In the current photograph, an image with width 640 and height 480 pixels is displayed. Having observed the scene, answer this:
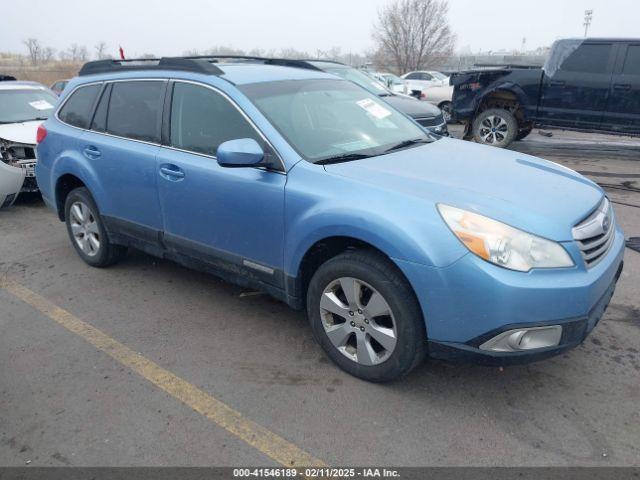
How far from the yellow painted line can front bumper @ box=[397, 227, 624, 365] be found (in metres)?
0.89

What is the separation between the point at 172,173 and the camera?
141 inches

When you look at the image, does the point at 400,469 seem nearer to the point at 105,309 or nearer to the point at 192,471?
the point at 192,471

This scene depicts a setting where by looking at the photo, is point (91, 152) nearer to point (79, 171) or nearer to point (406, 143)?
point (79, 171)

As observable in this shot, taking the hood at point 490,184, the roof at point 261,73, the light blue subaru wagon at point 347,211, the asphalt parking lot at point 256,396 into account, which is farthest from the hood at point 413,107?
the hood at point 490,184

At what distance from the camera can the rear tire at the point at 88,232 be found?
4477mm

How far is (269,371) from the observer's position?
311 centimetres

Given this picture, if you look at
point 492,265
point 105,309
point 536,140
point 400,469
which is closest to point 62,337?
point 105,309

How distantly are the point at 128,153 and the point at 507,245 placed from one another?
112 inches

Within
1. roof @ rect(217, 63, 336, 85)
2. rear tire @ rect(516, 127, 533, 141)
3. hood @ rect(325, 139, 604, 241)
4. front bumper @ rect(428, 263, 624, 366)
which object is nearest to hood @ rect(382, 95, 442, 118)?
rear tire @ rect(516, 127, 533, 141)

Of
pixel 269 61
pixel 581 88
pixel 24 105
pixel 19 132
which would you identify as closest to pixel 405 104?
pixel 581 88

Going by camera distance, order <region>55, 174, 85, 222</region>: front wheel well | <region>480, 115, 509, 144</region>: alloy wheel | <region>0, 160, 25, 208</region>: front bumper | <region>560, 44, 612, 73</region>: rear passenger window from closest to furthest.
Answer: <region>55, 174, 85, 222</region>: front wheel well < <region>0, 160, 25, 208</region>: front bumper < <region>560, 44, 612, 73</region>: rear passenger window < <region>480, 115, 509, 144</region>: alloy wheel

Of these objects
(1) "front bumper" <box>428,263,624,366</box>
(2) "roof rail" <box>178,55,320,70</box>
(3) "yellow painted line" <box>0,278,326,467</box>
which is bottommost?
(3) "yellow painted line" <box>0,278,326,467</box>

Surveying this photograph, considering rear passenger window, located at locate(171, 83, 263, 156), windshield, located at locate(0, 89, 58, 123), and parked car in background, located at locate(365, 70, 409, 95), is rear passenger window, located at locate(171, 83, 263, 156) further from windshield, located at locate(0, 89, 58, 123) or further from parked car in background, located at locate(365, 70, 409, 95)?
parked car in background, located at locate(365, 70, 409, 95)

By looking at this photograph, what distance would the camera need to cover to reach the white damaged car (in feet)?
21.0
